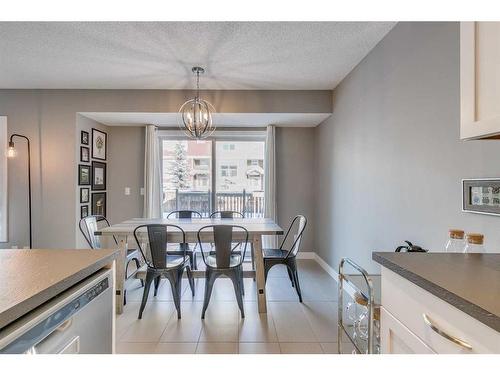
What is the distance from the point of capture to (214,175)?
15.9 feet

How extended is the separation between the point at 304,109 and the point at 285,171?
3.85ft

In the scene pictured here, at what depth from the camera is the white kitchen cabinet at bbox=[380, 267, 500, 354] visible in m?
0.70

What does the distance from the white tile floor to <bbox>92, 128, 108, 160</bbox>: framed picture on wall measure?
2131mm

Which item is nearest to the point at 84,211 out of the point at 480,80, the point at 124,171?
the point at 124,171

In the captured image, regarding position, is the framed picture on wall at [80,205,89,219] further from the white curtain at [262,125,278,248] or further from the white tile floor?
the white curtain at [262,125,278,248]

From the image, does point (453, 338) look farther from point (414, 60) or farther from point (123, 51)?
point (123, 51)

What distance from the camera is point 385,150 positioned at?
2.43m

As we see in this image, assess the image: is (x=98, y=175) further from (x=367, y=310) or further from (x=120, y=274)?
(x=367, y=310)

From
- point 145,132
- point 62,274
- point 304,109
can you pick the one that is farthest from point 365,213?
point 145,132

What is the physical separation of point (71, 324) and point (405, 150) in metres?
2.22

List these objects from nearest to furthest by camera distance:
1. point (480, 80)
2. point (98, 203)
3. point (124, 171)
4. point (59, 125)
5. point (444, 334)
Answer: point (444, 334) → point (480, 80) → point (59, 125) → point (98, 203) → point (124, 171)

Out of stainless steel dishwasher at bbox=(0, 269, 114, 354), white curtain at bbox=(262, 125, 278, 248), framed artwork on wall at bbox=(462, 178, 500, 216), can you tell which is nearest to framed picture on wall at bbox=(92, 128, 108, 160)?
white curtain at bbox=(262, 125, 278, 248)
